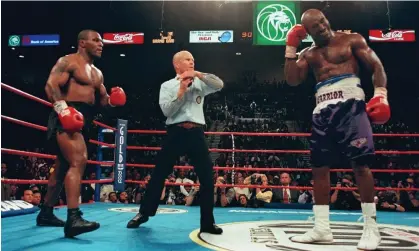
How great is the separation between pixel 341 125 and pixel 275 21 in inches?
183

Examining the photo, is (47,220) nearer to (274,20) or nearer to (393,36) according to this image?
(274,20)

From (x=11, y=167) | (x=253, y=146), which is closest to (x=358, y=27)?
(x=253, y=146)

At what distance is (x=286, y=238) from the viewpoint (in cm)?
190

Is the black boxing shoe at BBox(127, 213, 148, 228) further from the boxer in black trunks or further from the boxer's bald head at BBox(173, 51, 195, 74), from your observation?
the boxer's bald head at BBox(173, 51, 195, 74)

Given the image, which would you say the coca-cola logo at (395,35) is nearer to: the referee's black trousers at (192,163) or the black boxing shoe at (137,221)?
the referee's black trousers at (192,163)

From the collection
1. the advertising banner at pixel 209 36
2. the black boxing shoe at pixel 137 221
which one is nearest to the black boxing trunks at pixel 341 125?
the black boxing shoe at pixel 137 221

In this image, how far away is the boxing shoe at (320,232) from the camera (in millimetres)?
1784

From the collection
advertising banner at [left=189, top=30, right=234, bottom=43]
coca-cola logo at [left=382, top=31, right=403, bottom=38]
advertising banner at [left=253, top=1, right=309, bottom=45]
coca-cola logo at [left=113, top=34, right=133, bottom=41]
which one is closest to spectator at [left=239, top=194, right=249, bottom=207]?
advertising banner at [left=253, top=1, right=309, bottom=45]

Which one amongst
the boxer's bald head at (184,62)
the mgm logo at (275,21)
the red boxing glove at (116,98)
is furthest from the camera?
the mgm logo at (275,21)

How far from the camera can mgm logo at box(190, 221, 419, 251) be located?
5.46 feet

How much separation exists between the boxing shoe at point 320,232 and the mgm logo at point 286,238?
5cm

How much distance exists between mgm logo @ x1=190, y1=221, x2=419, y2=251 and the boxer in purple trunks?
11cm

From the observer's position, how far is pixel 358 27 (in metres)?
10.6

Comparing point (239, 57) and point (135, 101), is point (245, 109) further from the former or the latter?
point (135, 101)
